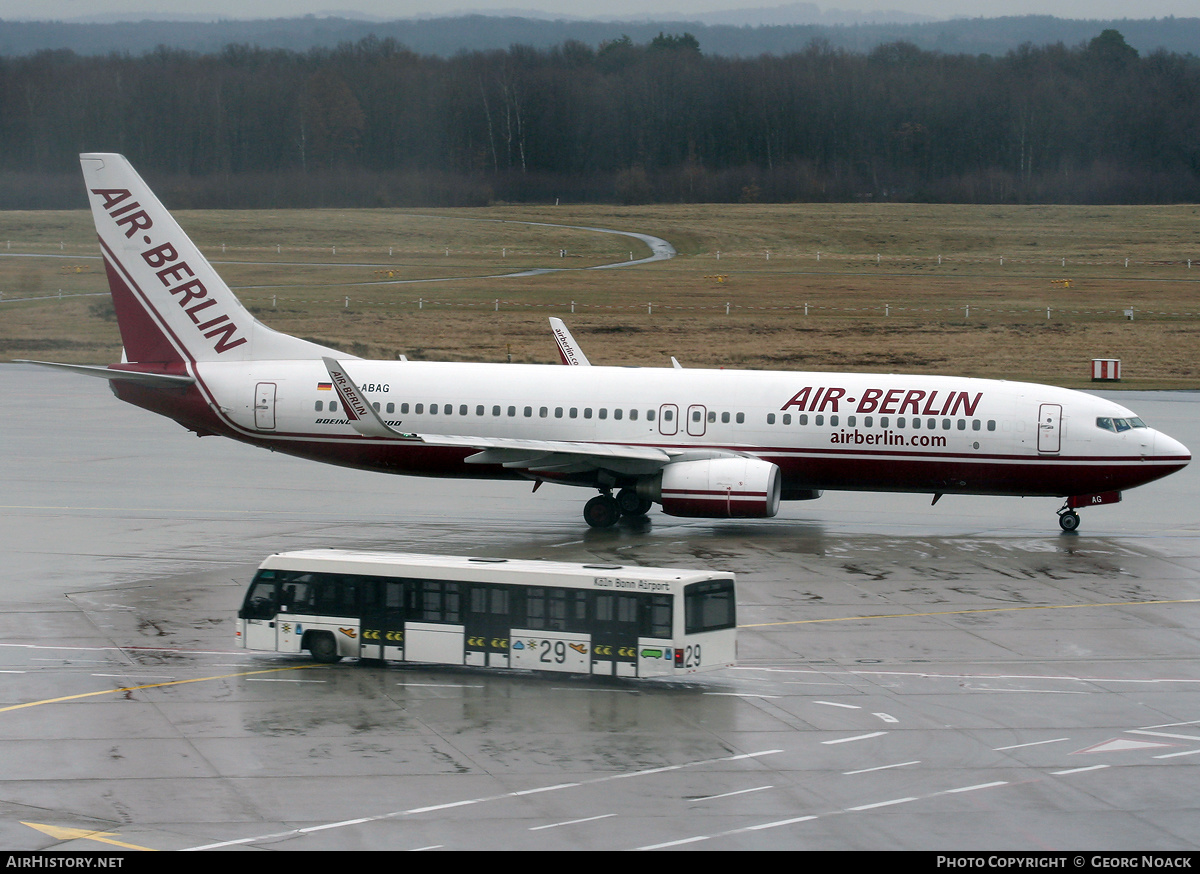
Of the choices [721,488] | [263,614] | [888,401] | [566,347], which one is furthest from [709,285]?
[263,614]

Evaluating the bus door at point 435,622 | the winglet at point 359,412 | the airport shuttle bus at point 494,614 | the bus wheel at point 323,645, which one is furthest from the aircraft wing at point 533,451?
the bus door at point 435,622

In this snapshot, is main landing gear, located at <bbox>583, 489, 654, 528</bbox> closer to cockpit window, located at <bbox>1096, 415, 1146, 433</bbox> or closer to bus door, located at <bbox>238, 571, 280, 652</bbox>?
cockpit window, located at <bbox>1096, 415, 1146, 433</bbox>

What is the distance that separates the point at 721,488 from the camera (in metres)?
38.6

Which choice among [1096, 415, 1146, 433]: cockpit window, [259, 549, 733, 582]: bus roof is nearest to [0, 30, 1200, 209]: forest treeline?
[1096, 415, 1146, 433]: cockpit window

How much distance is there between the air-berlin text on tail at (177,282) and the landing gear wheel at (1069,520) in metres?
25.6

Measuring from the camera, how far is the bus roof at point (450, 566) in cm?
2522

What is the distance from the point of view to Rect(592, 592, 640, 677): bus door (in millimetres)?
24797

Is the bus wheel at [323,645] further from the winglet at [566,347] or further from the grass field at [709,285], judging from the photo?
the grass field at [709,285]

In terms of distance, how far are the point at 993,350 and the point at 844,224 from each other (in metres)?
74.1

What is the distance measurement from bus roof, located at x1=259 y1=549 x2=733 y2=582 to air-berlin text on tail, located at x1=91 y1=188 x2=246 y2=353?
18.5m

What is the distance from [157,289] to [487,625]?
23105mm
